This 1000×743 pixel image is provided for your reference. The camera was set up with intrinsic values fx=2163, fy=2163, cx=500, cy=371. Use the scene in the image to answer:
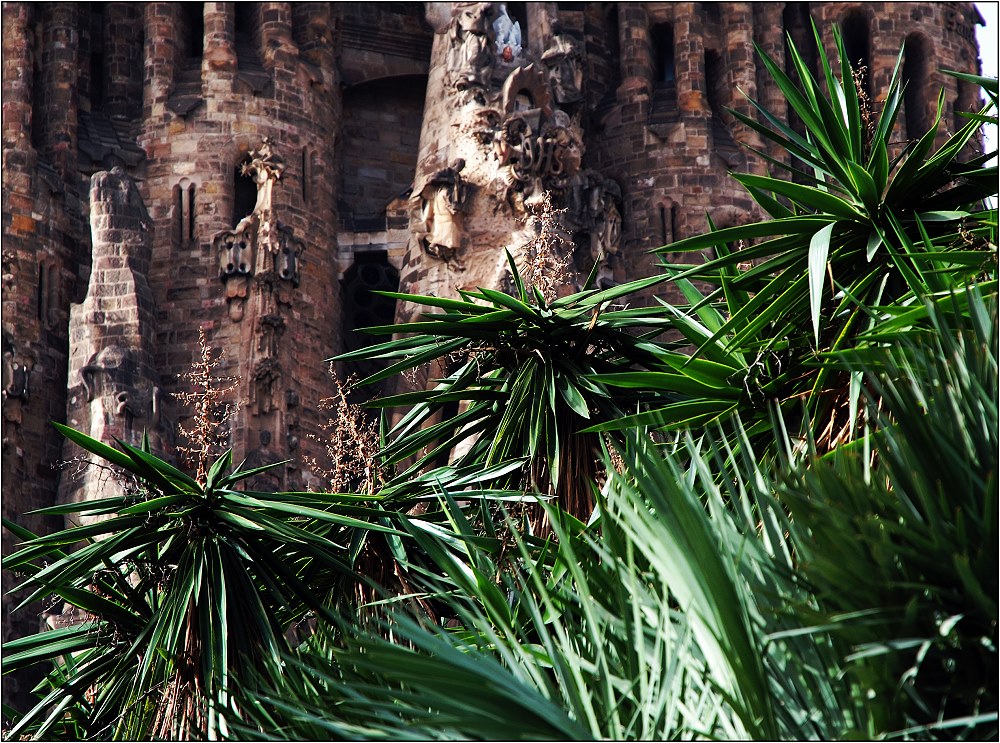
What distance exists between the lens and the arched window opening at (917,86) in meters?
30.5

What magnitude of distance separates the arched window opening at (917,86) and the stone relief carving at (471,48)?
6.32 m

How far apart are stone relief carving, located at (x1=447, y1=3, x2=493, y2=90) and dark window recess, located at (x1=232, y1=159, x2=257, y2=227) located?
2.96m

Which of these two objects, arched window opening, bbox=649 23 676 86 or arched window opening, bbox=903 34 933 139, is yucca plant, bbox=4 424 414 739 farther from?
arched window opening, bbox=903 34 933 139

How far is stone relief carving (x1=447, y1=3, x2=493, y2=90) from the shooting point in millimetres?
27859

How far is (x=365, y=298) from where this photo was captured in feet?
95.0

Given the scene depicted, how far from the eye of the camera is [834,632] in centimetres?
820

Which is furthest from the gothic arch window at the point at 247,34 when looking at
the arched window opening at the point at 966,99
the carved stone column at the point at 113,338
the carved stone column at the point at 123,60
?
the arched window opening at the point at 966,99

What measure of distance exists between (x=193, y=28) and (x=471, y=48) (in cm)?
419

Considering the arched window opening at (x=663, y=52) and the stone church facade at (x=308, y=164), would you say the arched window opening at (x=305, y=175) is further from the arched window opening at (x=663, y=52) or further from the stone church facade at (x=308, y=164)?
the arched window opening at (x=663, y=52)

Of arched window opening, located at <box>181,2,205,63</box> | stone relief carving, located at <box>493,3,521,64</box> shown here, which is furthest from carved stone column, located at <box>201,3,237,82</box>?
stone relief carving, located at <box>493,3,521,64</box>

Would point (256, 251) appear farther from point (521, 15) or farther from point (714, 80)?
point (714, 80)

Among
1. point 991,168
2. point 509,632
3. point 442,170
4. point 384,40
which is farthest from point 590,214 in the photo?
point 509,632

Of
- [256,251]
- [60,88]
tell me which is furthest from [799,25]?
[60,88]

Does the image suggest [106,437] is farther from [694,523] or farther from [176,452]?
[694,523]
